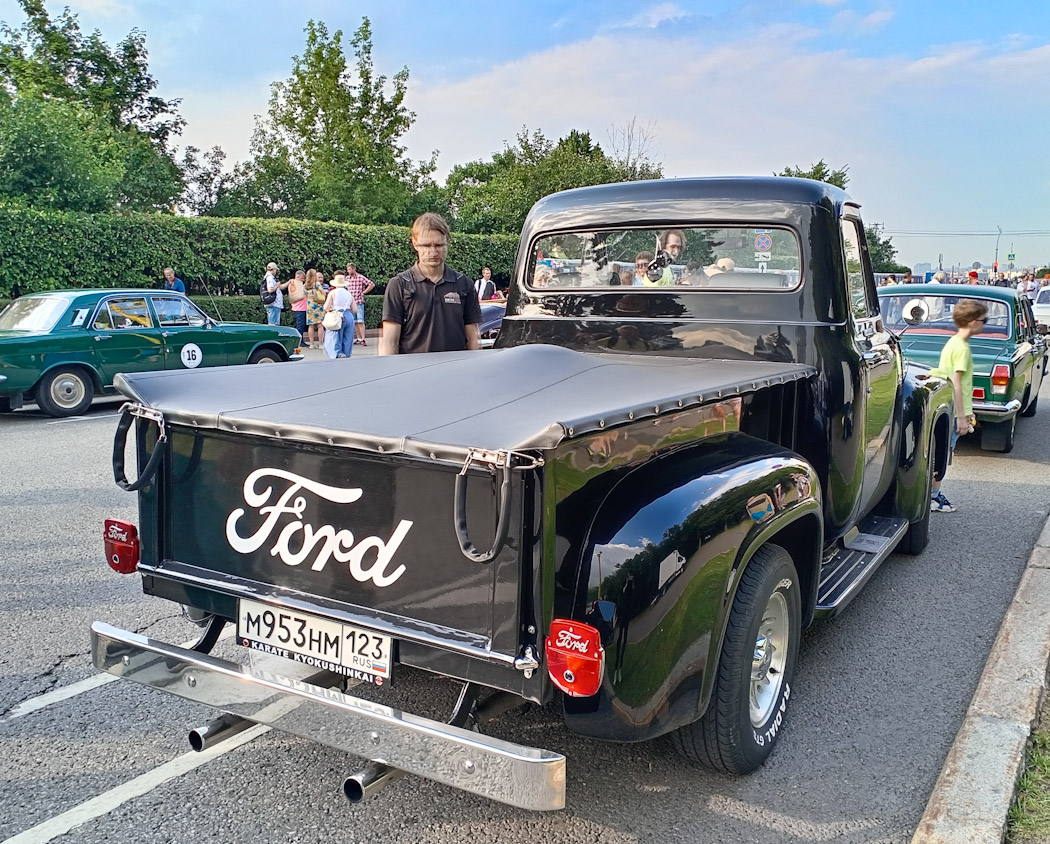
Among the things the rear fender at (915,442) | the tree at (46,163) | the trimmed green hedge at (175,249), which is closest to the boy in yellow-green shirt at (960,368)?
the rear fender at (915,442)

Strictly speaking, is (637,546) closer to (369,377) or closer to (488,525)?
(488,525)

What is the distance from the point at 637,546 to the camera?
7.80 ft

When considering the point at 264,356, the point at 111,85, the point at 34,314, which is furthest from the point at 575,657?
the point at 111,85

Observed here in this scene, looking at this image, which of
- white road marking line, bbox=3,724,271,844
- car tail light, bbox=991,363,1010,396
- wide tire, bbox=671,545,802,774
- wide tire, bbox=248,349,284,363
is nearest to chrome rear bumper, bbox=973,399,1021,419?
car tail light, bbox=991,363,1010,396

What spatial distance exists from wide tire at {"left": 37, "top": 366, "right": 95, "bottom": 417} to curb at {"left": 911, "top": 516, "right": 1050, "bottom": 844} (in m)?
10.1

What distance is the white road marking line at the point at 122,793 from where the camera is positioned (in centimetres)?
262

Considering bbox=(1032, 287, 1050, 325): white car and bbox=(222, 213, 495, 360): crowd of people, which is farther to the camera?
bbox=(1032, 287, 1050, 325): white car

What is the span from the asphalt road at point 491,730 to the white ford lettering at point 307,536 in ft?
2.61

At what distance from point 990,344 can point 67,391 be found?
1037 centimetres

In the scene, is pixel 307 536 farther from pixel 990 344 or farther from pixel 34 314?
pixel 34 314

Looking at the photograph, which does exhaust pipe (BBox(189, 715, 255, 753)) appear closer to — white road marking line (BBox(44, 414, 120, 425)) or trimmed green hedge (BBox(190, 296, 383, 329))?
white road marking line (BBox(44, 414, 120, 425))

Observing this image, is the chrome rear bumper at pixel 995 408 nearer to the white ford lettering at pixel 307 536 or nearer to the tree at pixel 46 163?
the white ford lettering at pixel 307 536

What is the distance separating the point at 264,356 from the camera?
42.2 feet

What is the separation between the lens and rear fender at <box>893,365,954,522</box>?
495cm
